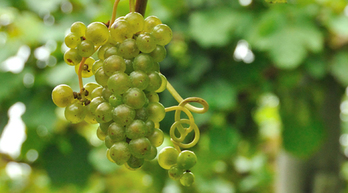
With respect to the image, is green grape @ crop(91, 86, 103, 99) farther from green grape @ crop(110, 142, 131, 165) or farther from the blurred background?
the blurred background

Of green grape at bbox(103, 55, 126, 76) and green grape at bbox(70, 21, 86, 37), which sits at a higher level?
green grape at bbox(70, 21, 86, 37)

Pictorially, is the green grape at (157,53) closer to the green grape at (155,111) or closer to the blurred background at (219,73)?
the green grape at (155,111)

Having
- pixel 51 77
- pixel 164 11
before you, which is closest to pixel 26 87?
pixel 51 77

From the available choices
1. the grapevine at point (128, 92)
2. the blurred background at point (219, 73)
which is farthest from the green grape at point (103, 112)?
the blurred background at point (219, 73)

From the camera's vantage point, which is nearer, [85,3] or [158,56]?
[158,56]

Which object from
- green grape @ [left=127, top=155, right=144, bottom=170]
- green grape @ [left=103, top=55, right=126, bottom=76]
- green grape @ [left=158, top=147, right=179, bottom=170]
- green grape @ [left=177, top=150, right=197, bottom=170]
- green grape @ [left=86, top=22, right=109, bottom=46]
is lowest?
green grape @ [left=158, top=147, right=179, bottom=170]

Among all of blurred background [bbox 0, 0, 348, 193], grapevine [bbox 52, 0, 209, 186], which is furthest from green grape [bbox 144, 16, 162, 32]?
blurred background [bbox 0, 0, 348, 193]

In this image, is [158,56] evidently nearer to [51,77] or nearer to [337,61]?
[51,77]
